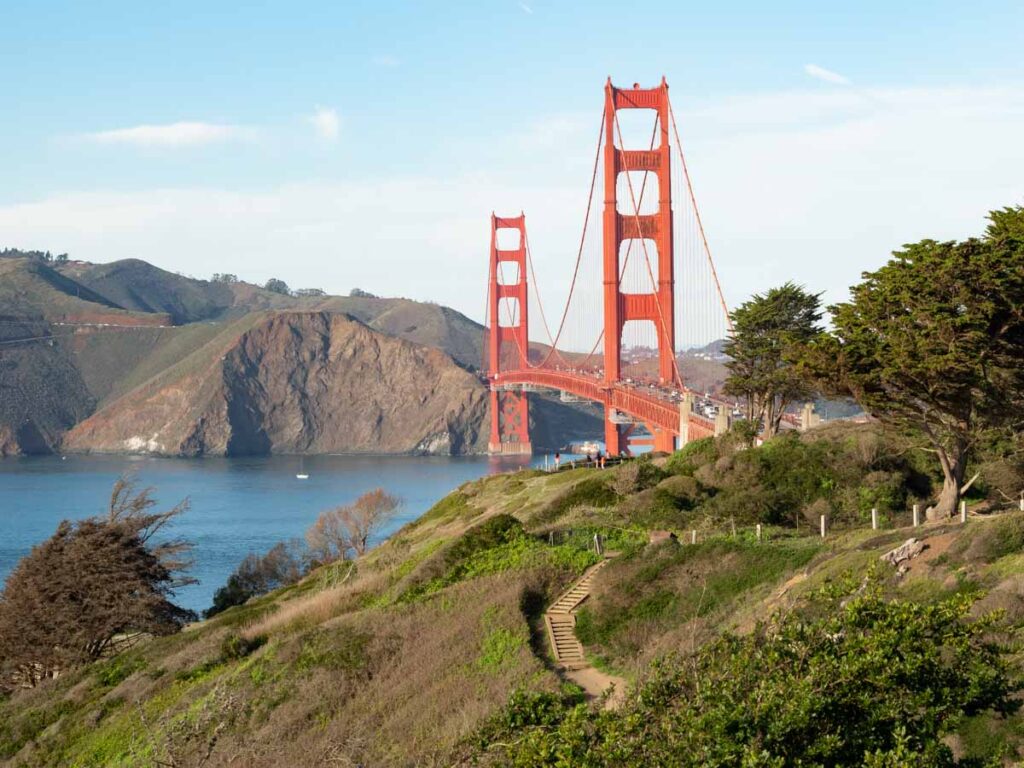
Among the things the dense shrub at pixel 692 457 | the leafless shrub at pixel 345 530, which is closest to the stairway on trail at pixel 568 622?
the dense shrub at pixel 692 457

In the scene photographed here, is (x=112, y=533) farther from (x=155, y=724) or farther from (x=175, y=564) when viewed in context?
(x=155, y=724)

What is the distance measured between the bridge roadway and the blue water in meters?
15.0

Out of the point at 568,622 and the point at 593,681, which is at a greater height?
the point at 568,622

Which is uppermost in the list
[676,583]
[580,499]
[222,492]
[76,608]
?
[580,499]

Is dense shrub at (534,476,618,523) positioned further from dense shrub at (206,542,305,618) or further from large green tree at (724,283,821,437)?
dense shrub at (206,542,305,618)

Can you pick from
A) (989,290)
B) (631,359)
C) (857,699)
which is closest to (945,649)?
(857,699)

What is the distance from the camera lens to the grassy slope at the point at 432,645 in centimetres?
1852

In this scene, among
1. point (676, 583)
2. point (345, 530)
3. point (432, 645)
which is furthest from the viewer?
point (345, 530)

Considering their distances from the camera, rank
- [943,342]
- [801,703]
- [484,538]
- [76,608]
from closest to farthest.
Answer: [801,703] < [943,342] < [484,538] < [76,608]

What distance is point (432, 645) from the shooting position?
72.3ft

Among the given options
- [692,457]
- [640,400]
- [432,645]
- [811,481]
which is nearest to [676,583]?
[432,645]

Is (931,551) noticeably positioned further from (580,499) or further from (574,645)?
(580,499)

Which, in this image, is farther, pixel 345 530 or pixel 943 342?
pixel 345 530

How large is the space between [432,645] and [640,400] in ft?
141
